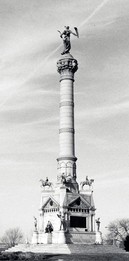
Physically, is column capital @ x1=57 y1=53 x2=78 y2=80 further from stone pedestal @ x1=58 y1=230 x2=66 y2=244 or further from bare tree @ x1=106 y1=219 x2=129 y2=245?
bare tree @ x1=106 y1=219 x2=129 y2=245

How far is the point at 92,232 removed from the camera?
165 feet

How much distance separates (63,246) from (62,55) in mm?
28879

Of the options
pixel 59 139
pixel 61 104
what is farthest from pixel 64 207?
pixel 61 104

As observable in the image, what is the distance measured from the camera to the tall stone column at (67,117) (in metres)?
52.7

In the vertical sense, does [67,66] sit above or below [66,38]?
below

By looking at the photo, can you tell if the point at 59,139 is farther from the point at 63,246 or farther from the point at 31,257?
the point at 31,257

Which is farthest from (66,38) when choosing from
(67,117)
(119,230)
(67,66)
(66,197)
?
(119,230)

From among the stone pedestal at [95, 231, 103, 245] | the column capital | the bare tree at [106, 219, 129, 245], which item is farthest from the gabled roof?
the bare tree at [106, 219, 129, 245]

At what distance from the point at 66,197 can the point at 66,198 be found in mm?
150

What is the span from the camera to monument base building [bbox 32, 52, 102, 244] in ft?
160

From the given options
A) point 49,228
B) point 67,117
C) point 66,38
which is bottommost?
point 49,228

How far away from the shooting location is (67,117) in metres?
54.4

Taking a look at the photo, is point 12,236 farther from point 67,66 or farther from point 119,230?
point 67,66

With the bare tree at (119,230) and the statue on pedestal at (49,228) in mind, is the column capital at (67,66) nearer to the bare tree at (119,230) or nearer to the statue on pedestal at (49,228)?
the statue on pedestal at (49,228)
